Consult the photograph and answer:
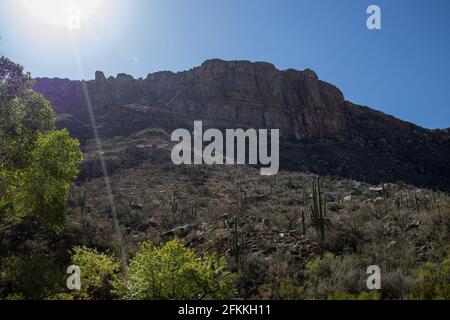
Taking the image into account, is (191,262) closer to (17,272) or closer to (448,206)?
(17,272)

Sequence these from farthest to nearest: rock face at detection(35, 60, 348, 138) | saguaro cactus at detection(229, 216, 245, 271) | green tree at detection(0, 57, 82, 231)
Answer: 1. rock face at detection(35, 60, 348, 138)
2. green tree at detection(0, 57, 82, 231)
3. saguaro cactus at detection(229, 216, 245, 271)

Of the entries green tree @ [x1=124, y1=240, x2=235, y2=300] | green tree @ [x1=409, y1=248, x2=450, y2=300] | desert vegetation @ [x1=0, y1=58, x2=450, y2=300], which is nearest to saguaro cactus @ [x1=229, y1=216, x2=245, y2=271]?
desert vegetation @ [x1=0, y1=58, x2=450, y2=300]

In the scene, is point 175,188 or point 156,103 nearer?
point 175,188

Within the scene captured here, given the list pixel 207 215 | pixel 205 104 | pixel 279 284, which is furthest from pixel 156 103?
pixel 279 284

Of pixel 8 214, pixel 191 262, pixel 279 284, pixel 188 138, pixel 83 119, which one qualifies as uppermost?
pixel 83 119

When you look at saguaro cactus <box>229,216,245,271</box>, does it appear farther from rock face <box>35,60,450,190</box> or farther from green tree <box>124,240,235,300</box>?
rock face <box>35,60,450,190</box>

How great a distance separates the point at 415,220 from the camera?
16625mm

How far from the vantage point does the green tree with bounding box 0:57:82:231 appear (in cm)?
1515

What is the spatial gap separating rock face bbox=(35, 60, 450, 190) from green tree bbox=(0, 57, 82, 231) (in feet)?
92.8

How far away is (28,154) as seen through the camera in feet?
50.4

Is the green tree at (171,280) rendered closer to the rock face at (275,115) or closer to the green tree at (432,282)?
the green tree at (432,282)

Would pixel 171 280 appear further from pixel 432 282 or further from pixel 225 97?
pixel 225 97

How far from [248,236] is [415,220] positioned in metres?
6.76

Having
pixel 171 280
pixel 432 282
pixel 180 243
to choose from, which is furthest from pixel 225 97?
pixel 432 282
